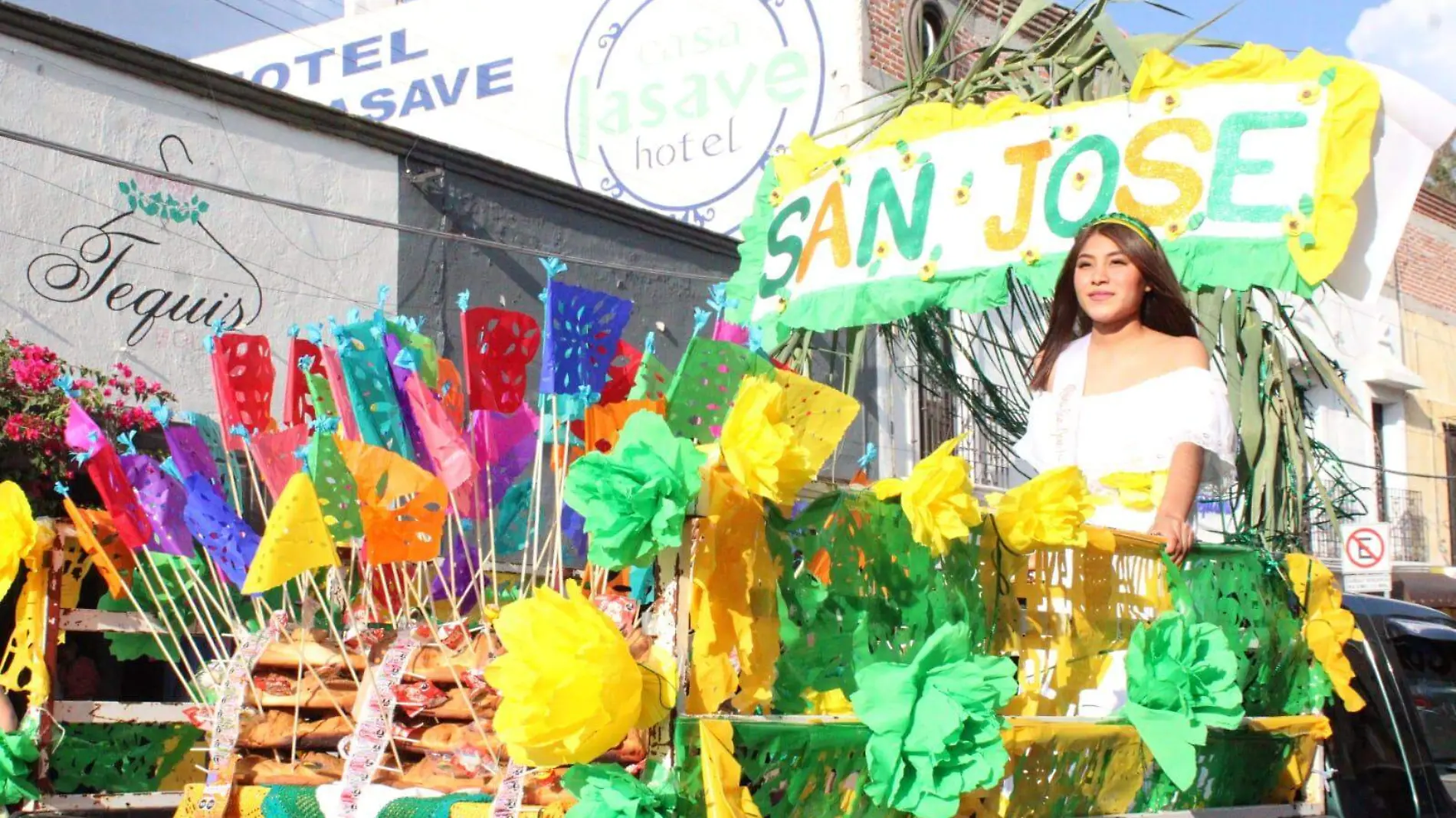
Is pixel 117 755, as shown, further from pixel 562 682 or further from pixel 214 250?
pixel 214 250

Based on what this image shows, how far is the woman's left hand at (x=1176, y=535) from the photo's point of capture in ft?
10.2

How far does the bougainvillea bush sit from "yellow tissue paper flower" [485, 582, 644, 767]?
538 centimetres

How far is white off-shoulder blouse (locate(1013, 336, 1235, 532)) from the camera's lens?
133 inches

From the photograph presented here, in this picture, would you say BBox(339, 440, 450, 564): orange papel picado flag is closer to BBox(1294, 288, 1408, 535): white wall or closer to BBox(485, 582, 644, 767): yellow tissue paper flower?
BBox(485, 582, 644, 767): yellow tissue paper flower

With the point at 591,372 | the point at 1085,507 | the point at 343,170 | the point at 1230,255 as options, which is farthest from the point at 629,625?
the point at 343,170

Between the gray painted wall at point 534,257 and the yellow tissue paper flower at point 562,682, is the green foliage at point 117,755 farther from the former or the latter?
the gray painted wall at point 534,257

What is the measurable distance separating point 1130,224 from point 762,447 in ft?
6.28

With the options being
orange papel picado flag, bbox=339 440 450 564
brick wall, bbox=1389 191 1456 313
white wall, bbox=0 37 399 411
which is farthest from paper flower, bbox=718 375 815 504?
brick wall, bbox=1389 191 1456 313

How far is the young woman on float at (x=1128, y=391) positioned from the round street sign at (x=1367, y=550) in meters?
10.7

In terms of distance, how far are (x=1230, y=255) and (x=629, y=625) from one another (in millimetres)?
→ 2033

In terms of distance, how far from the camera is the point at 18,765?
11.2 feet

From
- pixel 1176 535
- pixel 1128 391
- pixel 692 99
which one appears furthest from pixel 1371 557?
pixel 1176 535

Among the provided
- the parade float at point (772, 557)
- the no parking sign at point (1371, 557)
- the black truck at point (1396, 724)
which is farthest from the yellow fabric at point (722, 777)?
the no parking sign at point (1371, 557)

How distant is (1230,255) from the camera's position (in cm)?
395
